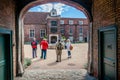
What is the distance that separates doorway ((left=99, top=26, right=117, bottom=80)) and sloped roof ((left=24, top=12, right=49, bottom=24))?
39697 mm

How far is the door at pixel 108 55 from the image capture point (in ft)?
20.7

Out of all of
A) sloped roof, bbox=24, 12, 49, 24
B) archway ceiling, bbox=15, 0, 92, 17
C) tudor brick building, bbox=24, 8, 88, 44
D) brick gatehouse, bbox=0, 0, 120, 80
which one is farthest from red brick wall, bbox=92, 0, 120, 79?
sloped roof, bbox=24, 12, 49, 24

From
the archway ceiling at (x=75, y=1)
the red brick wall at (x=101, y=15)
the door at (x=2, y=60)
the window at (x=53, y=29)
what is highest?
the window at (x=53, y=29)

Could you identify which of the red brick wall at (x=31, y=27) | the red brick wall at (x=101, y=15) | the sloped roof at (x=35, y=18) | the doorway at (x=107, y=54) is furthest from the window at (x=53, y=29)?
the doorway at (x=107, y=54)

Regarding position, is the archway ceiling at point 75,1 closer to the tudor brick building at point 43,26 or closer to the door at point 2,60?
the door at point 2,60

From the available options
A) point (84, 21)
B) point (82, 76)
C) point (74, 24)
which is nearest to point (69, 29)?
point (74, 24)

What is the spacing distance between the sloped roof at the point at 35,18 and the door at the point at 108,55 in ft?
131

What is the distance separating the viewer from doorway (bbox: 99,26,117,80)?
6.34m

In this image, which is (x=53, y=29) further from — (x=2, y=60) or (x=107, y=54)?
(x=2, y=60)

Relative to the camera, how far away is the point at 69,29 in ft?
171

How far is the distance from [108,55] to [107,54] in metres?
0.12

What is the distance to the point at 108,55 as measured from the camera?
6938 mm

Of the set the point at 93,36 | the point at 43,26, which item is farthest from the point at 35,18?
the point at 93,36

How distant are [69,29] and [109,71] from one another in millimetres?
45409
